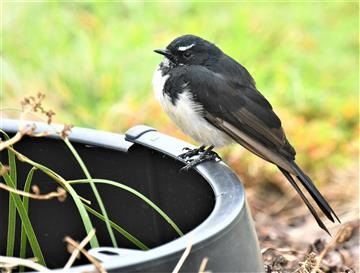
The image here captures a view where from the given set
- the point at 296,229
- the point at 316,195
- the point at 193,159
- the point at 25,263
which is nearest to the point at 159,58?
the point at 296,229

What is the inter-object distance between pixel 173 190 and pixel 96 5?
446 centimetres

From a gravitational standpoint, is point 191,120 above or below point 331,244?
above

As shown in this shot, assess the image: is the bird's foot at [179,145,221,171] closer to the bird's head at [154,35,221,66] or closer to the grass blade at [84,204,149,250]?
the grass blade at [84,204,149,250]

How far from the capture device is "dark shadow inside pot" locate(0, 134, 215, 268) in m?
2.86

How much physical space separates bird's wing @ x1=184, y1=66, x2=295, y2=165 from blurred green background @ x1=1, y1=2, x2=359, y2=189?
1635 mm

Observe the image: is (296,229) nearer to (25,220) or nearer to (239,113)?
(239,113)

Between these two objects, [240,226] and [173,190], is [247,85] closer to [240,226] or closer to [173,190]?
[173,190]

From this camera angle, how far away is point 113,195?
9.81 ft

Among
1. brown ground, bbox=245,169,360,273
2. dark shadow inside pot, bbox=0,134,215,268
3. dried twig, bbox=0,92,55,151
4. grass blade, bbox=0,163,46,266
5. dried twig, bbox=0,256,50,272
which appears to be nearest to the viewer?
dried twig, bbox=0,256,50,272

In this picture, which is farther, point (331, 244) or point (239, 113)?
point (239, 113)

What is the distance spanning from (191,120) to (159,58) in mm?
2465

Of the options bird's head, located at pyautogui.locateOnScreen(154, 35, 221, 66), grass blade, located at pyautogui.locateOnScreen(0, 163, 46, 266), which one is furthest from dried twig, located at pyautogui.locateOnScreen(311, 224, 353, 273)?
bird's head, located at pyautogui.locateOnScreen(154, 35, 221, 66)

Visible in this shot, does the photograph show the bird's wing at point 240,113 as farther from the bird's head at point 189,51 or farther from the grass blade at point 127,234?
the grass blade at point 127,234

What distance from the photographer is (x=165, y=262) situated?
2123 mm
